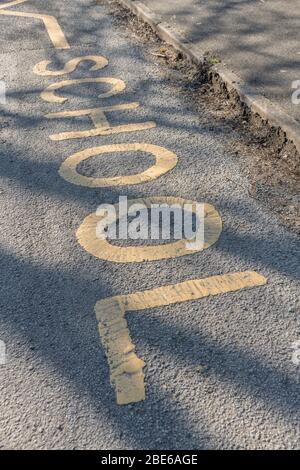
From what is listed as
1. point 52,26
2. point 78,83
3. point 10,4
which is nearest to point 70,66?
point 78,83

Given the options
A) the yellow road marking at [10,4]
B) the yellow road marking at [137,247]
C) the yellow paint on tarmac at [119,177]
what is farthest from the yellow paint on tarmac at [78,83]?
the yellow road marking at [10,4]

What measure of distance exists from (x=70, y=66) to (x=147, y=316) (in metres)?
4.79

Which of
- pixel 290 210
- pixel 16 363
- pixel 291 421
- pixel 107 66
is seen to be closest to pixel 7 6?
pixel 107 66

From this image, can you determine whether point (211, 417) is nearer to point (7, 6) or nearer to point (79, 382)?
point (79, 382)

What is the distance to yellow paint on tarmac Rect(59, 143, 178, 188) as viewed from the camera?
4238 millimetres

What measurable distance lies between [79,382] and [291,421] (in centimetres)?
95

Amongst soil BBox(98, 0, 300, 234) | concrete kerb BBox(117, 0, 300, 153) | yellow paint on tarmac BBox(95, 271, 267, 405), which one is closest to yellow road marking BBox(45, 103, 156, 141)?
soil BBox(98, 0, 300, 234)

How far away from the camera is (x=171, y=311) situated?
9.76 ft

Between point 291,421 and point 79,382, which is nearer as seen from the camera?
point 291,421

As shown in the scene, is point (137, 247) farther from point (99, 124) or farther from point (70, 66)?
point (70, 66)

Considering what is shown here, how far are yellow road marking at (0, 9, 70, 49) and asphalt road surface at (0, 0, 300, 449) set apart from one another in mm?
2999

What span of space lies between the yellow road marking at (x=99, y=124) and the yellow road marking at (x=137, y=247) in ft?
5.02
